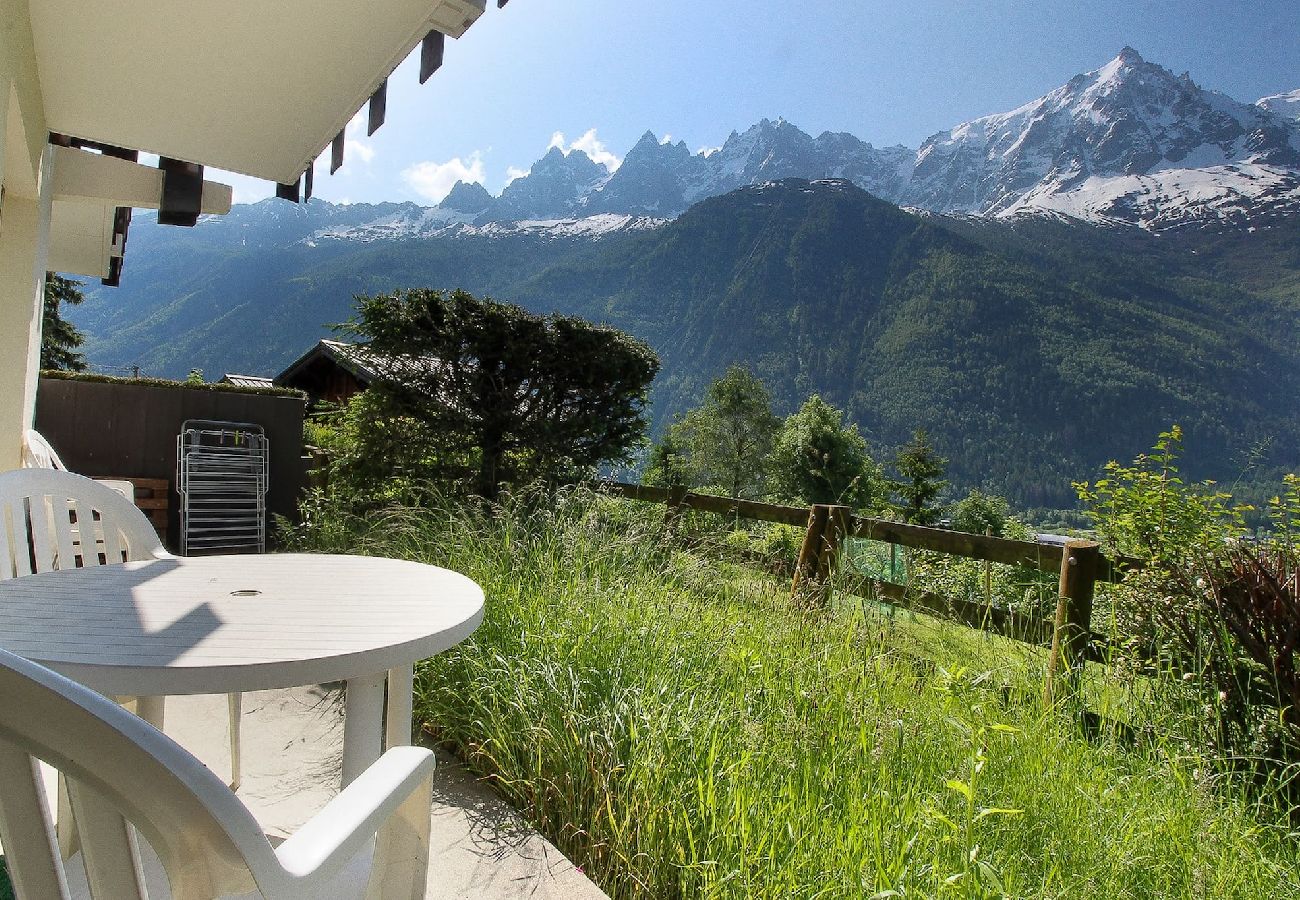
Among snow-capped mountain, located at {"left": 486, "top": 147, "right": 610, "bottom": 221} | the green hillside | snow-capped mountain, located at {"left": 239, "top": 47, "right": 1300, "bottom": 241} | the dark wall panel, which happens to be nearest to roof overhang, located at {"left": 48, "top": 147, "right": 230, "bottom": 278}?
the dark wall panel

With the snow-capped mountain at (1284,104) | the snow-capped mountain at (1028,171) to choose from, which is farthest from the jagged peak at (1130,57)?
the snow-capped mountain at (1284,104)

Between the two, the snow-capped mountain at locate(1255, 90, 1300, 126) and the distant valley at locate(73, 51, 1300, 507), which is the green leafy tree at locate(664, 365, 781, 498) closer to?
the distant valley at locate(73, 51, 1300, 507)

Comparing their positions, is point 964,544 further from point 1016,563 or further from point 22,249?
point 22,249

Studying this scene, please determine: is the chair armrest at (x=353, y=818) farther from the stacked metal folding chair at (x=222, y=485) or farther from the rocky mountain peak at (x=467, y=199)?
the rocky mountain peak at (x=467, y=199)

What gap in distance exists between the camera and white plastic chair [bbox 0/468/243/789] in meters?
1.63

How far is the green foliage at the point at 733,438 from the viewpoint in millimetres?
41406

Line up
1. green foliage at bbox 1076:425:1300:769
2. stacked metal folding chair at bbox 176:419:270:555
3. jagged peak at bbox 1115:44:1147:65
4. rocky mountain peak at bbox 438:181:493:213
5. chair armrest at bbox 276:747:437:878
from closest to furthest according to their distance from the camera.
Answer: chair armrest at bbox 276:747:437:878
green foliage at bbox 1076:425:1300:769
stacked metal folding chair at bbox 176:419:270:555
jagged peak at bbox 1115:44:1147:65
rocky mountain peak at bbox 438:181:493:213

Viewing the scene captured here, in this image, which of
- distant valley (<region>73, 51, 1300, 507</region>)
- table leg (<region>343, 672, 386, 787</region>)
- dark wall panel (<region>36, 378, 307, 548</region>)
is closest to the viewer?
table leg (<region>343, 672, 386, 787</region>)

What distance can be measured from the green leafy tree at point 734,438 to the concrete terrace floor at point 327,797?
38575mm

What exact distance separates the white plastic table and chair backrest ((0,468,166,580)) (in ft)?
0.50

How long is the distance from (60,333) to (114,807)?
78.2ft

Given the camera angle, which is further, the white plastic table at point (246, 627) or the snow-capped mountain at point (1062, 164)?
the snow-capped mountain at point (1062, 164)

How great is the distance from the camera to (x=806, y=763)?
5.40 feet

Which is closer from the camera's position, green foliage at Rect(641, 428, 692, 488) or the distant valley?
green foliage at Rect(641, 428, 692, 488)
